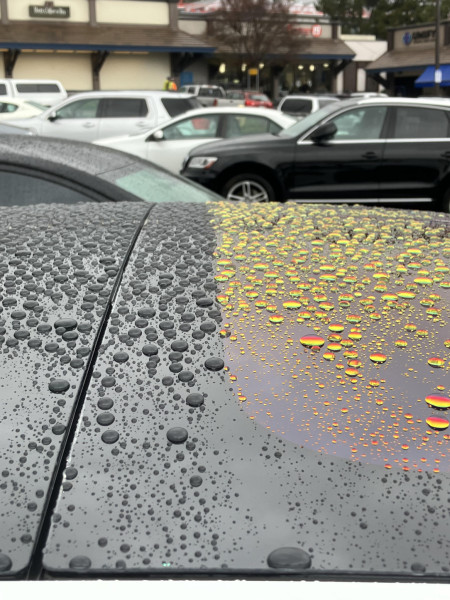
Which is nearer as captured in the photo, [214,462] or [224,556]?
[224,556]

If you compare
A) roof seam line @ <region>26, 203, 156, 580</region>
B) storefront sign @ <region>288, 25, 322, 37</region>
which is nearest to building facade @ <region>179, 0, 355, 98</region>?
storefront sign @ <region>288, 25, 322, 37</region>

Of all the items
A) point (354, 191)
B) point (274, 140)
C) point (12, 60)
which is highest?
point (12, 60)

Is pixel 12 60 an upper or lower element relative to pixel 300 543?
upper

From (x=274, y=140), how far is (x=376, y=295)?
28.3 feet

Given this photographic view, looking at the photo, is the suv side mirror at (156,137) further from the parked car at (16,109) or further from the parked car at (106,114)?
the parked car at (16,109)

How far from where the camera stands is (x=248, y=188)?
962 cm

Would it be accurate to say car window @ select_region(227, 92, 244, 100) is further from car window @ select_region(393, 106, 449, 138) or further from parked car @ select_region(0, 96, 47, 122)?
car window @ select_region(393, 106, 449, 138)

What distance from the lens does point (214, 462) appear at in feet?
3.17

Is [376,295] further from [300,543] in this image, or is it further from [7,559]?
[7,559]

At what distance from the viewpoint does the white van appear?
84.1 ft

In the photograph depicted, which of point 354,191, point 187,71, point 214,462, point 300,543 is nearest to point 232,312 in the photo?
point 214,462

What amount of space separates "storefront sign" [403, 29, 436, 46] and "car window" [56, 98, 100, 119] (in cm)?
2970

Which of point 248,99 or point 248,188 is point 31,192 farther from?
point 248,99

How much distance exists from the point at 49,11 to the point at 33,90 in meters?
11.6
